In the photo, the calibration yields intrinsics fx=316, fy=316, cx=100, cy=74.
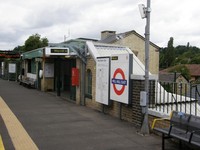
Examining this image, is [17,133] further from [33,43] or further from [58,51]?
[33,43]

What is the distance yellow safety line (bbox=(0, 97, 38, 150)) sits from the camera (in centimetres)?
709

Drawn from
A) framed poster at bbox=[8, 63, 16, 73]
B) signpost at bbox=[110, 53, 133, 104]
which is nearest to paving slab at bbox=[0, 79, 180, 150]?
signpost at bbox=[110, 53, 133, 104]

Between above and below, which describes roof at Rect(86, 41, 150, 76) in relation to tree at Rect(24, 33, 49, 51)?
below

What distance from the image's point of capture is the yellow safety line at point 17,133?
7.09 m

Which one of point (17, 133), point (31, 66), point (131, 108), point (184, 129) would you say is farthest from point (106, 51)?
point (31, 66)

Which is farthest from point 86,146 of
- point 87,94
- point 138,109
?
point 87,94

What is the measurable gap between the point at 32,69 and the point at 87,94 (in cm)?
1458

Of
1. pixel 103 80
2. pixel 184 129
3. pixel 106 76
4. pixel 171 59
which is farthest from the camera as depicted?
pixel 171 59

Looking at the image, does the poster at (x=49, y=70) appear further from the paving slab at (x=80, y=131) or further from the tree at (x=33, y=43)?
the tree at (x=33, y=43)

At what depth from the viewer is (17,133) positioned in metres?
8.35

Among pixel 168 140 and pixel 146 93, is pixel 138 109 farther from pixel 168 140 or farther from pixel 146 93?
pixel 168 140

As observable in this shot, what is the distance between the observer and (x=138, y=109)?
9.45 m

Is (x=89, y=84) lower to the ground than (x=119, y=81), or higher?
lower

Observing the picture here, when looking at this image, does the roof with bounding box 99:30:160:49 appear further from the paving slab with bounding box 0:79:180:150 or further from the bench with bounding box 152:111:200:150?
the bench with bounding box 152:111:200:150
